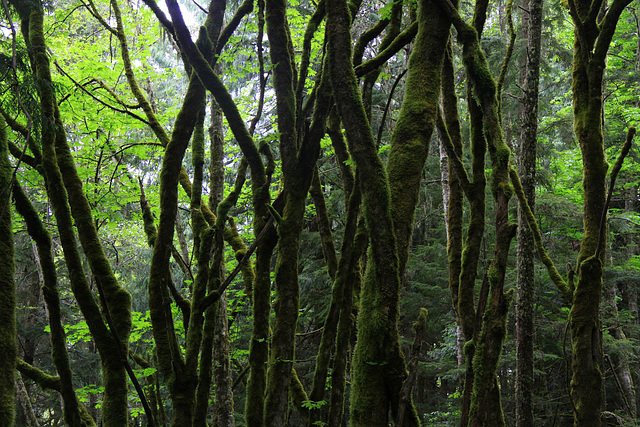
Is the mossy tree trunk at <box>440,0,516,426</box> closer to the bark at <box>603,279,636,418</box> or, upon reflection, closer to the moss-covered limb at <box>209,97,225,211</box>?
the moss-covered limb at <box>209,97,225,211</box>

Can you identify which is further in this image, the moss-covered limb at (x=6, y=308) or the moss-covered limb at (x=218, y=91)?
the moss-covered limb at (x=218, y=91)

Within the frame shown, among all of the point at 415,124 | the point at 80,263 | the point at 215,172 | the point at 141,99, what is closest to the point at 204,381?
the point at 80,263

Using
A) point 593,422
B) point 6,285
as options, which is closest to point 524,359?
point 593,422

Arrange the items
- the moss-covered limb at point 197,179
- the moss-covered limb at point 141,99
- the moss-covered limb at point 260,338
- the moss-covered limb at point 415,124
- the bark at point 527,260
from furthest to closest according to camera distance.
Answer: the bark at point 527,260 → the moss-covered limb at point 141,99 → the moss-covered limb at point 197,179 → the moss-covered limb at point 260,338 → the moss-covered limb at point 415,124

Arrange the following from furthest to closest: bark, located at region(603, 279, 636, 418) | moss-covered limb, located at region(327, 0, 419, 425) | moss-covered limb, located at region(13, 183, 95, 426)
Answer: bark, located at region(603, 279, 636, 418) → moss-covered limb, located at region(13, 183, 95, 426) → moss-covered limb, located at region(327, 0, 419, 425)

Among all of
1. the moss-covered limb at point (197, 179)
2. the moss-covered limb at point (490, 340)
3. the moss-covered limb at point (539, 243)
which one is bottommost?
the moss-covered limb at point (490, 340)

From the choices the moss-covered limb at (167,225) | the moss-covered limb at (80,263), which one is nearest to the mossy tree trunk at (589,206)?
the moss-covered limb at (167,225)

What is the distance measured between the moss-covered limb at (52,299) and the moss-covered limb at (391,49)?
2.38 metres

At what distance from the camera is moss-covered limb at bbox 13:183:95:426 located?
9.31 feet

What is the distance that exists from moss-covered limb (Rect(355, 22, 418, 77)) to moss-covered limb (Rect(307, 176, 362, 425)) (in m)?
0.87

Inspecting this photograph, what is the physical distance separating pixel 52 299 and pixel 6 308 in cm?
70

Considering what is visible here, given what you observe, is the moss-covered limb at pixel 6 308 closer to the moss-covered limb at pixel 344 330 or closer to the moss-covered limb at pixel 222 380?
the moss-covered limb at pixel 344 330

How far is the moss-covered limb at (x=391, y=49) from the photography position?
2.96 m

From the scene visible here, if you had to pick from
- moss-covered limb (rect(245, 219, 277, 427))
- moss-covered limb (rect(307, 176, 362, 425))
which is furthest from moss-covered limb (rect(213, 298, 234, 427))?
moss-covered limb (rect(307, 176, 362, 425))
